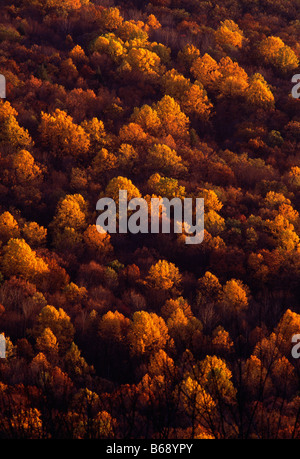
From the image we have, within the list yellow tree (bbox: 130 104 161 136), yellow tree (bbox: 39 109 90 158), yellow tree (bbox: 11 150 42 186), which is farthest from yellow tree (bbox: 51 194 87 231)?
yellow tree (bbox: 130 104 161 136)

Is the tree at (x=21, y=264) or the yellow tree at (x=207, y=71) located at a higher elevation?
the yellow tree at (x=207, y=71)

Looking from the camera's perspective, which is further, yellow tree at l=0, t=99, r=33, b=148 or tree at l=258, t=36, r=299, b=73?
tree at l=258, t=36, r=299, b=73

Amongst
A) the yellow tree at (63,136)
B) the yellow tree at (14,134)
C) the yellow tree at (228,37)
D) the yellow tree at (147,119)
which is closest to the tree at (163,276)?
the yellow tree at (63,136)

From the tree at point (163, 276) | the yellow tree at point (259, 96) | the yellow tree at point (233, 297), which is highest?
the yellow tree at point (259, 96)

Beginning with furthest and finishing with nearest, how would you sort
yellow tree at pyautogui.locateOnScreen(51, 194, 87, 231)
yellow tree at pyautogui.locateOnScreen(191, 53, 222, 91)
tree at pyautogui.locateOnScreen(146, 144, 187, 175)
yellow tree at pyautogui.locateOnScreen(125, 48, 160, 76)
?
yellow tree at pyautogui.locateOnScreen(191, 53, 222, 91) → yellow tree at pyautogui.locateOnScreen(125, 48, 160, 76) → tree at pyautogui.locateOnScreen(146, 144, 187, 175) → yellow tree at pyautogui.locateOnScreen(51, 194, 87, 231)

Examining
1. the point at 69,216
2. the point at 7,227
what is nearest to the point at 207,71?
the point at 69,216

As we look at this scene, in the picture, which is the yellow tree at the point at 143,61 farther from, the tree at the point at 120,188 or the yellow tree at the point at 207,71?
the tree at the point at 120,188

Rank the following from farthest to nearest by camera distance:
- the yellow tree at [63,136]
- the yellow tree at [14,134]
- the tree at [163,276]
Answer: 1. the yellow tree at [63,136]
2. the yellow tree at [14,134]
3. the tree at [163,276]

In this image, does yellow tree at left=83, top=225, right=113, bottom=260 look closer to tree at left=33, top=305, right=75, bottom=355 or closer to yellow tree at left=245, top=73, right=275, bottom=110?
tree at left=33, top=305, right=75, bottom=355
